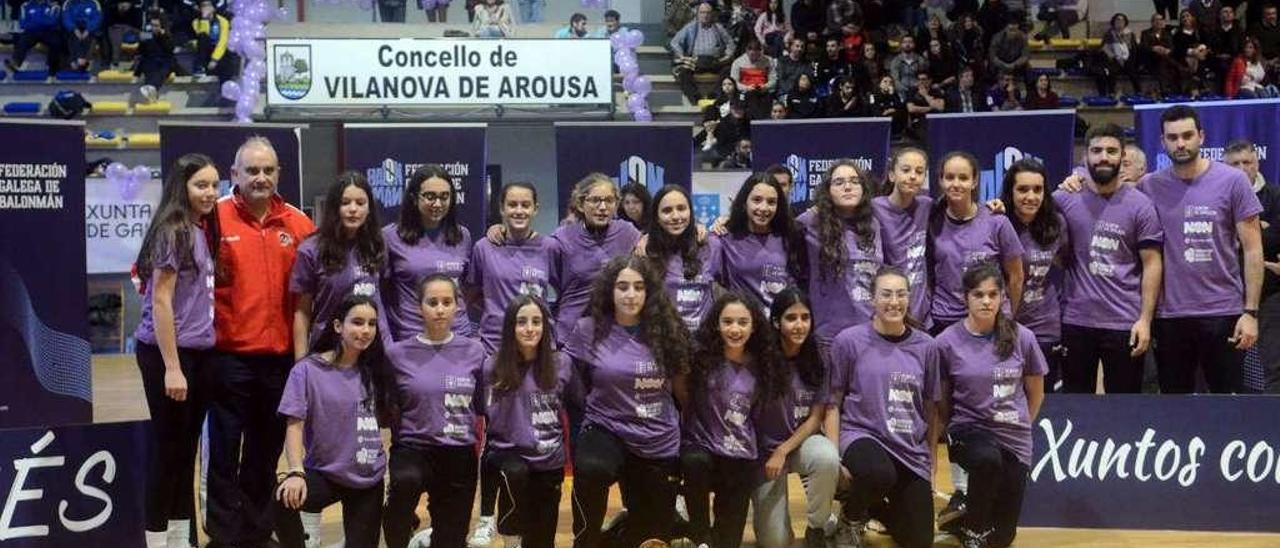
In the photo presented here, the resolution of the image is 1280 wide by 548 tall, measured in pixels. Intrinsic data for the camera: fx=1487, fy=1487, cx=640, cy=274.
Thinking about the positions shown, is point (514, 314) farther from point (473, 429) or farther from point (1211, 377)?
point (1211, 377)

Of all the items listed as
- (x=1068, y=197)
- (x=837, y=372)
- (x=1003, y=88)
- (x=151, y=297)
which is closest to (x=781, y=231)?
(x=837, y=372)

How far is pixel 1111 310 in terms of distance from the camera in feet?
21.7

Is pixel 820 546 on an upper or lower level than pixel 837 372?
lower

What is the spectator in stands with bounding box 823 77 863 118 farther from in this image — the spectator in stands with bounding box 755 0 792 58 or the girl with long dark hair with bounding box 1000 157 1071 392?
the girl with long dark hair with bounding box 1000 157 1071 392

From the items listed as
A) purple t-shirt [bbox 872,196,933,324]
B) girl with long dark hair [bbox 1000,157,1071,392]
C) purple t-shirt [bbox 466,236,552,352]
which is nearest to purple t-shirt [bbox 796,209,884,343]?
purple t-shirt [bbox 872,196,933,324]

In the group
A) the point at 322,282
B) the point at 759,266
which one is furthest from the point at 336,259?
the point at 759,266

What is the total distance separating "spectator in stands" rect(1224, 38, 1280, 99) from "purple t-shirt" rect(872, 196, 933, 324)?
11.8 m

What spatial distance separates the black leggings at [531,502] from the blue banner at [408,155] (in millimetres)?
3557

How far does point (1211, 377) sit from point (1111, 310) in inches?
24.0

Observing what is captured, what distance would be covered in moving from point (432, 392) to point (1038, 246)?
280 cm

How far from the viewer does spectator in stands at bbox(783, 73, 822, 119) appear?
16.3m

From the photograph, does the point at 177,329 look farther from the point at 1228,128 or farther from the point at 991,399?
the point at 1228,128

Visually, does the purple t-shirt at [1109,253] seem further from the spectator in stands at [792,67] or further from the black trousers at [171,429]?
the spectator in stands at [792,67]

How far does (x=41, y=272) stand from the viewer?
708cm
